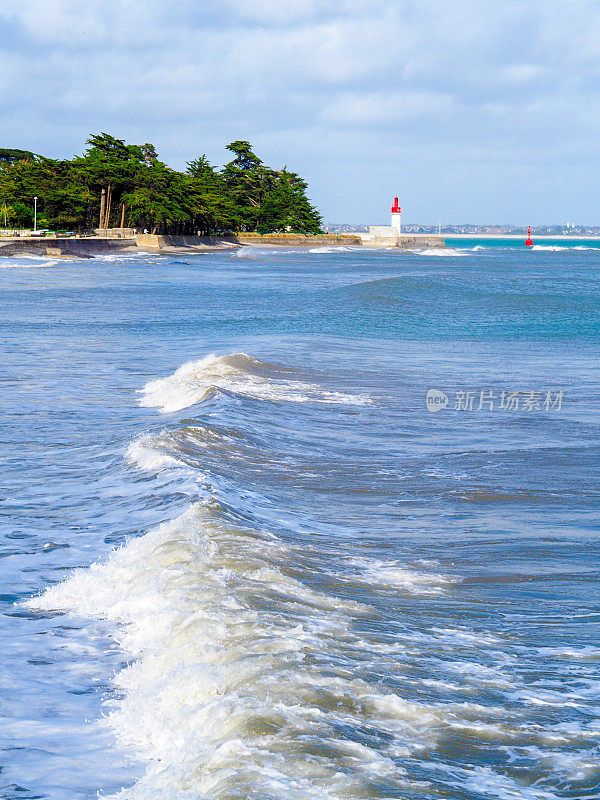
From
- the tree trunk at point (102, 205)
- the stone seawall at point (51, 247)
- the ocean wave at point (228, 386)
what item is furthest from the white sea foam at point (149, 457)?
the tree trunk at point (102, 205)

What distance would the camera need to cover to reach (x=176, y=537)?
584 cm

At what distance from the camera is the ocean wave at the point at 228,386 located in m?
12.0

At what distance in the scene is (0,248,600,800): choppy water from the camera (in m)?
3.44

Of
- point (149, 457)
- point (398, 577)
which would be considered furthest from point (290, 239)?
point (398, 577)

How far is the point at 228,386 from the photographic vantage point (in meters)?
12.9

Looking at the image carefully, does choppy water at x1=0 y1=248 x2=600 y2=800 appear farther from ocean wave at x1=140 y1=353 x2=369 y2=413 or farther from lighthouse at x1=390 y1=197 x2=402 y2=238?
lighthouse at x1=390 y1=197 x2=402 y2=238

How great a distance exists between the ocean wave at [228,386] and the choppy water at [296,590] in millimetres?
89

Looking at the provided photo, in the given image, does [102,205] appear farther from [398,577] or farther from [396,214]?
[398,577]

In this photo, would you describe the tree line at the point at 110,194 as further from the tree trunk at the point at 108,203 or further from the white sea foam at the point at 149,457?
the white sea foam at the point at 149,457

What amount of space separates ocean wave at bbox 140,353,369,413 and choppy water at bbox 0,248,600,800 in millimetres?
89

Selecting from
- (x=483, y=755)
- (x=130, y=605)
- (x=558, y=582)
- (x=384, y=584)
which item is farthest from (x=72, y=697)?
(x=558, y=582)

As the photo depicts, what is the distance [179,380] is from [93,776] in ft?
35.0

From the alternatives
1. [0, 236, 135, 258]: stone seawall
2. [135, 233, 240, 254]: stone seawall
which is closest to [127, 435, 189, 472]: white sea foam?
[0, 236, 135, 258]: stone seawall

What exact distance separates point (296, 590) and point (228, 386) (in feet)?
25.9
